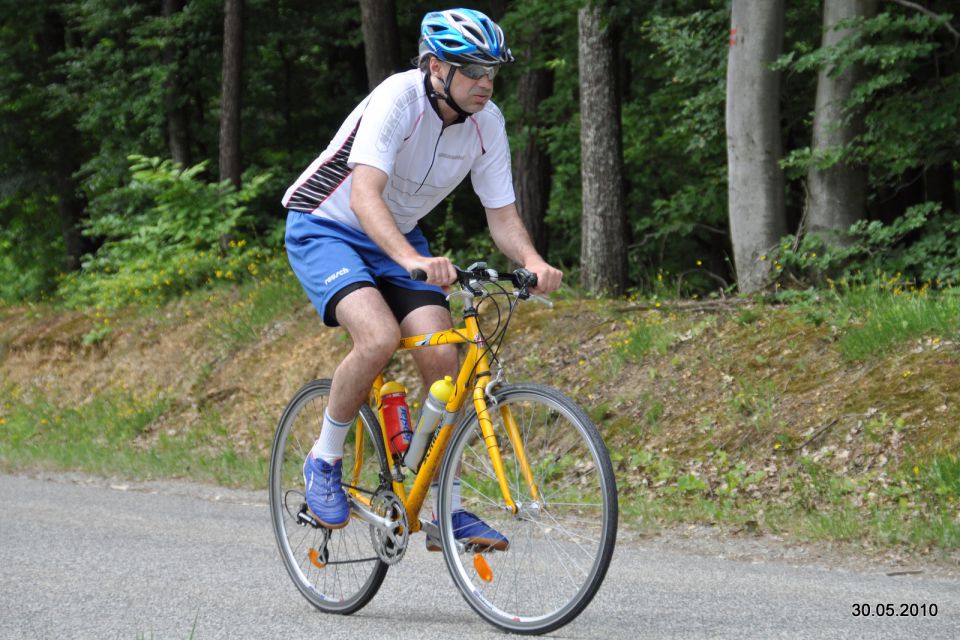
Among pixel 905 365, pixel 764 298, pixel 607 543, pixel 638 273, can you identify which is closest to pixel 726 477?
pixel 905 365

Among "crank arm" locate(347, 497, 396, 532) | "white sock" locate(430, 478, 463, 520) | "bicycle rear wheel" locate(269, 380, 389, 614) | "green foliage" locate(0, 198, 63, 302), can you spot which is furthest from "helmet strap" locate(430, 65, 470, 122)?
"green foliage" locate(0, 198, 63, 302)

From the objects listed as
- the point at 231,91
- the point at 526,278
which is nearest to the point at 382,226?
the point at 526,278

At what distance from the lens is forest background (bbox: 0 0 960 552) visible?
7.79 meters

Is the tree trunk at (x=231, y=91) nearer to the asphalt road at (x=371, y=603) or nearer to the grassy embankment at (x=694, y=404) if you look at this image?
the grassy embankment at (x=694, y=404)

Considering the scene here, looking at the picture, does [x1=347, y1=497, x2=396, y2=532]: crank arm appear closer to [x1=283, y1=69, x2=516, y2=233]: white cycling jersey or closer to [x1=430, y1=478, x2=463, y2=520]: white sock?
[x1=430, y1=478, x2=463, y2=520]: white sock

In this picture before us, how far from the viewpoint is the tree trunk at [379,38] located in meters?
16.7

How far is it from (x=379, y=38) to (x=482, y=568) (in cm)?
1326

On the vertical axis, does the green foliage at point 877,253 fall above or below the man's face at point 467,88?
below

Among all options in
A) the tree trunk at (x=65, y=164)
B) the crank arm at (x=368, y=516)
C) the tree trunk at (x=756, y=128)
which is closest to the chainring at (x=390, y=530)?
the crank arm at (x=368, y=516)

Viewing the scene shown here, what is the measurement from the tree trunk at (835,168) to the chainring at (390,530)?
7.14 meters

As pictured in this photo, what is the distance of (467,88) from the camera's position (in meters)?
4.54

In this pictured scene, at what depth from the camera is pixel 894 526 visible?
20.7 ft

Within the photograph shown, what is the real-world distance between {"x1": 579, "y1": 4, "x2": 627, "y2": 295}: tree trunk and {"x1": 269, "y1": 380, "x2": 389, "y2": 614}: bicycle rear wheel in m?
9.01

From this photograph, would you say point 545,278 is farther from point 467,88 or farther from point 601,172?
point 601,172
